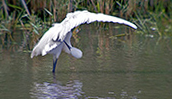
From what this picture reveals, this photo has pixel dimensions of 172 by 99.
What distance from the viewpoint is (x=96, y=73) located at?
6.18m

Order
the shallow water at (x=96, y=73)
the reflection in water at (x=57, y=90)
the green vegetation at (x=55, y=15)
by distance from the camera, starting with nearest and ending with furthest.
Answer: the reflection in water at (x=57, y=90)
the shallow water at (x=96, y=73)
the green vegetation at (x=55, y=15)

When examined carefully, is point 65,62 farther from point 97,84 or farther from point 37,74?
point 97,84

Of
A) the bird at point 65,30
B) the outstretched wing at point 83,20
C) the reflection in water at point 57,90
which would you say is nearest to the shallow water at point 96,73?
the reflection in water at point 57,90

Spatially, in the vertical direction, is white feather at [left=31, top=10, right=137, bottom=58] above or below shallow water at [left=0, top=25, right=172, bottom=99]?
above

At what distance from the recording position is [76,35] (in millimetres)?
9070

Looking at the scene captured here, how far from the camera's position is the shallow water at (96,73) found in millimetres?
5203

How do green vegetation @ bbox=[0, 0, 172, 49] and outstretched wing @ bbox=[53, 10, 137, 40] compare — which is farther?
green vegetation @ bbox=[0, 0, 172, 49]

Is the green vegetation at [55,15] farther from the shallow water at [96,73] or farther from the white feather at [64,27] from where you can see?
the white feather at [64,27]

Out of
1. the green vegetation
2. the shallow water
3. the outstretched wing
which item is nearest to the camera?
the shallow water

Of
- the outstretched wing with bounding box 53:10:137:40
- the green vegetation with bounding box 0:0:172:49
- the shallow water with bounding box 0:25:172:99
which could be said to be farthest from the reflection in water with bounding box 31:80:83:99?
the green vegetation with bounding box 0:0:172:49

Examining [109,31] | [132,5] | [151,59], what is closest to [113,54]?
[151,59]

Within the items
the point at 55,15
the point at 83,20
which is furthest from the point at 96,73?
the point at 55,15

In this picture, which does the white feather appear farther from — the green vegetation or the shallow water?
the green vegetation

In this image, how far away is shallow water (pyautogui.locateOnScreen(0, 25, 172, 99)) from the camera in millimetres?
5203
